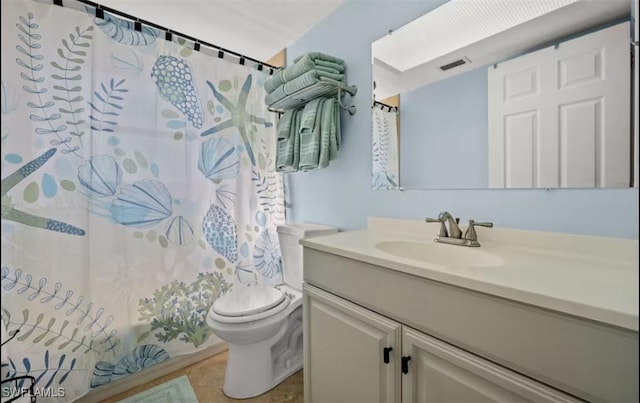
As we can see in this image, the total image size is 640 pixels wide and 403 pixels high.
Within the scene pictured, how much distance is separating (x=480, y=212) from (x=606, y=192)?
367mm

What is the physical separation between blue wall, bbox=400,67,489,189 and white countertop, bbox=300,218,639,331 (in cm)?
23

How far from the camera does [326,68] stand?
158 centimetres

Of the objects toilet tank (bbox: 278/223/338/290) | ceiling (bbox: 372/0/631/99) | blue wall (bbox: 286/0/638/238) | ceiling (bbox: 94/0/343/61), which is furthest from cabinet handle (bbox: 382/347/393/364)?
ceiling (bbox: 94/0/343/61)

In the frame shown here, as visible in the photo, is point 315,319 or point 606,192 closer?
point 606,192

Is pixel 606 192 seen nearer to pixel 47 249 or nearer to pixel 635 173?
pixel 635 173

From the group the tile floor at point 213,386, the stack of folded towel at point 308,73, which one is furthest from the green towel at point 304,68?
the tile floor at point 213,386

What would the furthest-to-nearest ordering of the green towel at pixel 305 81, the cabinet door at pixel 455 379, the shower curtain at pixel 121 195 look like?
the green towel at pixel 305 81 → the shower curtain at pixel 121 195 → the cabinet door at pixel 455 379

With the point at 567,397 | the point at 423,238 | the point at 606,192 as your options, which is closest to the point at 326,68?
the point at 423,238

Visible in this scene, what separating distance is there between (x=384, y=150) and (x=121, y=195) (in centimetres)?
140

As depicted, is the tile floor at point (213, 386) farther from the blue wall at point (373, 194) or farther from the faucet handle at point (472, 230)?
the faucet handle at point (472, 230)

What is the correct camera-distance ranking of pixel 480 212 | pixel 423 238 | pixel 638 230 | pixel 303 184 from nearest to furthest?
1. pixel 638 230
2. pixel 480 212
3. pixel 423 238
4. pixel 303 184

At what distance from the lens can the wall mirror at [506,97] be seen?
878 mm

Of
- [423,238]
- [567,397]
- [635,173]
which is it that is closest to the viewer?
[567,397]

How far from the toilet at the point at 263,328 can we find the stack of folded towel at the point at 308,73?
827 millimetres
